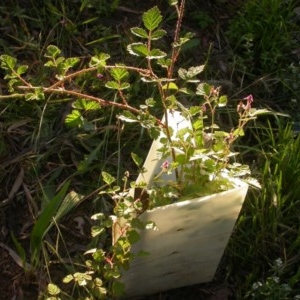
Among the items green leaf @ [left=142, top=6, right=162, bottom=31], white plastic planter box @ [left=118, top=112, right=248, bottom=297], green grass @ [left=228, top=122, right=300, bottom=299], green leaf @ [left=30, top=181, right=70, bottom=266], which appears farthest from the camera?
green grass @ [left=228, top=122, right=300, bottom=299]

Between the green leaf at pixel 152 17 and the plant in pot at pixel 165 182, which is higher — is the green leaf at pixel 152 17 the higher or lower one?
the higher one

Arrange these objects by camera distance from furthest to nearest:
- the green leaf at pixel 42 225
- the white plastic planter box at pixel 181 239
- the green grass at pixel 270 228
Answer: the green grass at pixel 270 228 < the green leaf at pixel 42 225 < the white plastic planter box at pixel 181 239

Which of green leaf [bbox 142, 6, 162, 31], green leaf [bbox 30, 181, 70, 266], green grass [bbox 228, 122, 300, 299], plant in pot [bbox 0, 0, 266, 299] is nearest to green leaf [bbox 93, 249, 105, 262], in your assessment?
plant in pot [bbox 0, 0, 266, 299]

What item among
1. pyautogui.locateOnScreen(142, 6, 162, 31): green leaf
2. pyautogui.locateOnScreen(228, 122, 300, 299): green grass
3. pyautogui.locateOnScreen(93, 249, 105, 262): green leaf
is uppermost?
pyautogui.locateOnScreen(142, 6, 162, 31): green leaf

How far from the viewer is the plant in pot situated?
178 centimetres

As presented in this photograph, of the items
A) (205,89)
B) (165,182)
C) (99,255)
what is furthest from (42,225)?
(205,89)

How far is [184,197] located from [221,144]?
0.17 metres

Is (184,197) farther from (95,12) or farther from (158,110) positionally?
(95,12)

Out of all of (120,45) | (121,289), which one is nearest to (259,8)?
(120,45)

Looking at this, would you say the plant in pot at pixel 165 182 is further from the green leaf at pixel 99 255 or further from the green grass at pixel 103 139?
the green grass at pixel 103 139

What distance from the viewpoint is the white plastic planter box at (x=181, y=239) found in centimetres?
181

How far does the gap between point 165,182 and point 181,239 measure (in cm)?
16

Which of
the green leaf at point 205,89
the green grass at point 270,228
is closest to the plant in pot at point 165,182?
the green leaf at point 205,89

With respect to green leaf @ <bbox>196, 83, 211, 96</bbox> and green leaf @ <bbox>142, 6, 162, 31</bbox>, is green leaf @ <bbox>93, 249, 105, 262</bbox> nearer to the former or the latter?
green leaf @ <bbox>196, 83, 211, 96</bbox>
